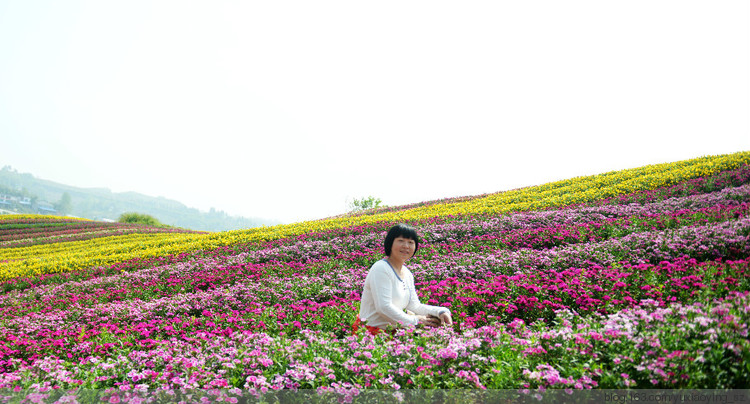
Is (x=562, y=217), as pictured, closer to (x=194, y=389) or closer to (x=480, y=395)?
(x=480, y=395)

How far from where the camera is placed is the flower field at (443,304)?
278cm

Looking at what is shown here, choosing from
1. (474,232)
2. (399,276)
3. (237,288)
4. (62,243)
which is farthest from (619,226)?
(62,243)

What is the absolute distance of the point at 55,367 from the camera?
3.76 meters

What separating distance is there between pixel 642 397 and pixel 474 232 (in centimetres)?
855

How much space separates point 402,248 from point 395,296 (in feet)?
1.53

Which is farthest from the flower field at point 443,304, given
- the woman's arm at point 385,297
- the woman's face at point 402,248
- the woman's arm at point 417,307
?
the woman's face at point 402,248

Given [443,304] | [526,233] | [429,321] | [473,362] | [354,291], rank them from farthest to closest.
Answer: [526,233]
[354,291]
[443,304]
[429,321]
[473,362]

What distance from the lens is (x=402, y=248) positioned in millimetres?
4145

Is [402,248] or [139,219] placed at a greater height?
[402,248]

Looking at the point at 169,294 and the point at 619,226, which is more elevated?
the point at 619,226

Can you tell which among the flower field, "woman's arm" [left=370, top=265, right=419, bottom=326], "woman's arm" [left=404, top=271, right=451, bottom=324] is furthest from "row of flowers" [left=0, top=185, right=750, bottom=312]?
"woman's arm" [left=370, top=265, right=419, bottom=326]

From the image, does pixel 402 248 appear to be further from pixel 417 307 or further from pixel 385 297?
pixel 417 307

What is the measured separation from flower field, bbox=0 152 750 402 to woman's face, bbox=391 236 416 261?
77 centimetres

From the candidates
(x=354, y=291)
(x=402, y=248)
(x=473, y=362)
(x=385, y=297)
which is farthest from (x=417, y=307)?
(x=354, y=291)
